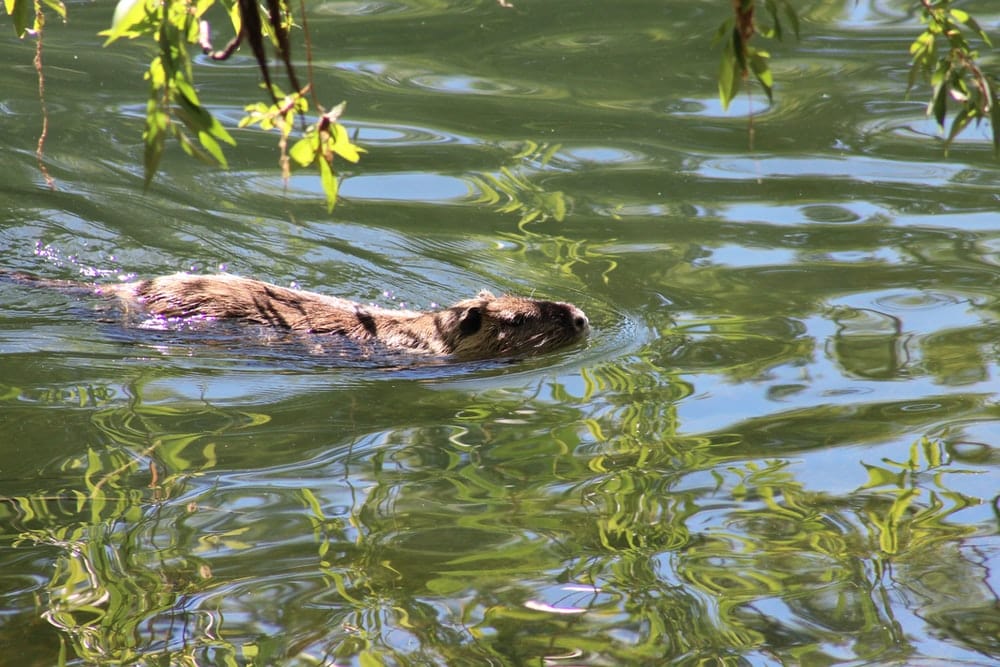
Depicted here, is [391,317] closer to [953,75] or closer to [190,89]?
[953,75]

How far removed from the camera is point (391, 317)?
5.99 m

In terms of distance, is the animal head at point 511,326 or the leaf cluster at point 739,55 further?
the animal head at point 511,326

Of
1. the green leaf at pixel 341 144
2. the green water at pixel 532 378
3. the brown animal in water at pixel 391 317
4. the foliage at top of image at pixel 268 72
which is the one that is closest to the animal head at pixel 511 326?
the brown animal in water at pixel 391 317

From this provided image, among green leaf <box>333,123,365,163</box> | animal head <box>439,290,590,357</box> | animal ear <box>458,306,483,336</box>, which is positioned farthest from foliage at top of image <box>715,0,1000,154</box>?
animal ear <box>458,306,483,336</box>

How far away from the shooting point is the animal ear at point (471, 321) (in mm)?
5824

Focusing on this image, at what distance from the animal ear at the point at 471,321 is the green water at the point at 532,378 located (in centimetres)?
37

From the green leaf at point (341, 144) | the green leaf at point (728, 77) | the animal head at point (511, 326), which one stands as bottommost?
the animal head at point (511, 326)

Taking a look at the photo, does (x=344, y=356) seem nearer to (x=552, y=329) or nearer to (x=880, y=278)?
(x=552, y=329)

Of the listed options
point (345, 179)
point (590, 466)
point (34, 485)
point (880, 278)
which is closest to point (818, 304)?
point (880, 278)

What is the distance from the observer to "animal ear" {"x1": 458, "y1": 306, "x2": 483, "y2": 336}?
5.82 metres

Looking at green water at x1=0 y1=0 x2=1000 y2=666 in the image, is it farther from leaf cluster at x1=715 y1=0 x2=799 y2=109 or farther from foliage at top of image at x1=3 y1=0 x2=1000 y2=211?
leaf cluster at x1=715 y1=0 x2=799 y2=109

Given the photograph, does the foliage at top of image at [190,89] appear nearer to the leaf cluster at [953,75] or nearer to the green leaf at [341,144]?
the green leaf at [341,144]

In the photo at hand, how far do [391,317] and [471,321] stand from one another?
403 mm

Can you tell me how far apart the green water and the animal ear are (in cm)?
37
